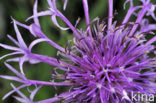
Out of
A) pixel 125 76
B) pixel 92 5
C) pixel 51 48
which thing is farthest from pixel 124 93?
pixel 92 5

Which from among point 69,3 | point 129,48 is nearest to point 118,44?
point 129,48

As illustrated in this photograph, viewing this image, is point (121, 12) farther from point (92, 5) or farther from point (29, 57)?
point (29, 57)

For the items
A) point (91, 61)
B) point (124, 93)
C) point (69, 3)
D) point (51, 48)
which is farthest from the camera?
point (69, 3)

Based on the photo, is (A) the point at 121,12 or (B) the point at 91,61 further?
(A) the point at 121,12

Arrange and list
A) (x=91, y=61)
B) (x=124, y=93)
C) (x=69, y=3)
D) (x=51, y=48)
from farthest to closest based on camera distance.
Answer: (x=69, y=3) → (x=51, y=48) → (x=91, y=61) → (x=124, y=93)

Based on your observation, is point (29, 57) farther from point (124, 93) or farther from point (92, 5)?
point (92, 5)

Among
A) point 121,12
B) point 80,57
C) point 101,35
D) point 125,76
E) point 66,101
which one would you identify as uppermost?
point 121,12

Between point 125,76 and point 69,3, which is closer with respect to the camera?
point 125,76

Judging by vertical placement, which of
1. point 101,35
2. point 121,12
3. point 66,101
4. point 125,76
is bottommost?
point 66,101

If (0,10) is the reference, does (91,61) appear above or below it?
below
